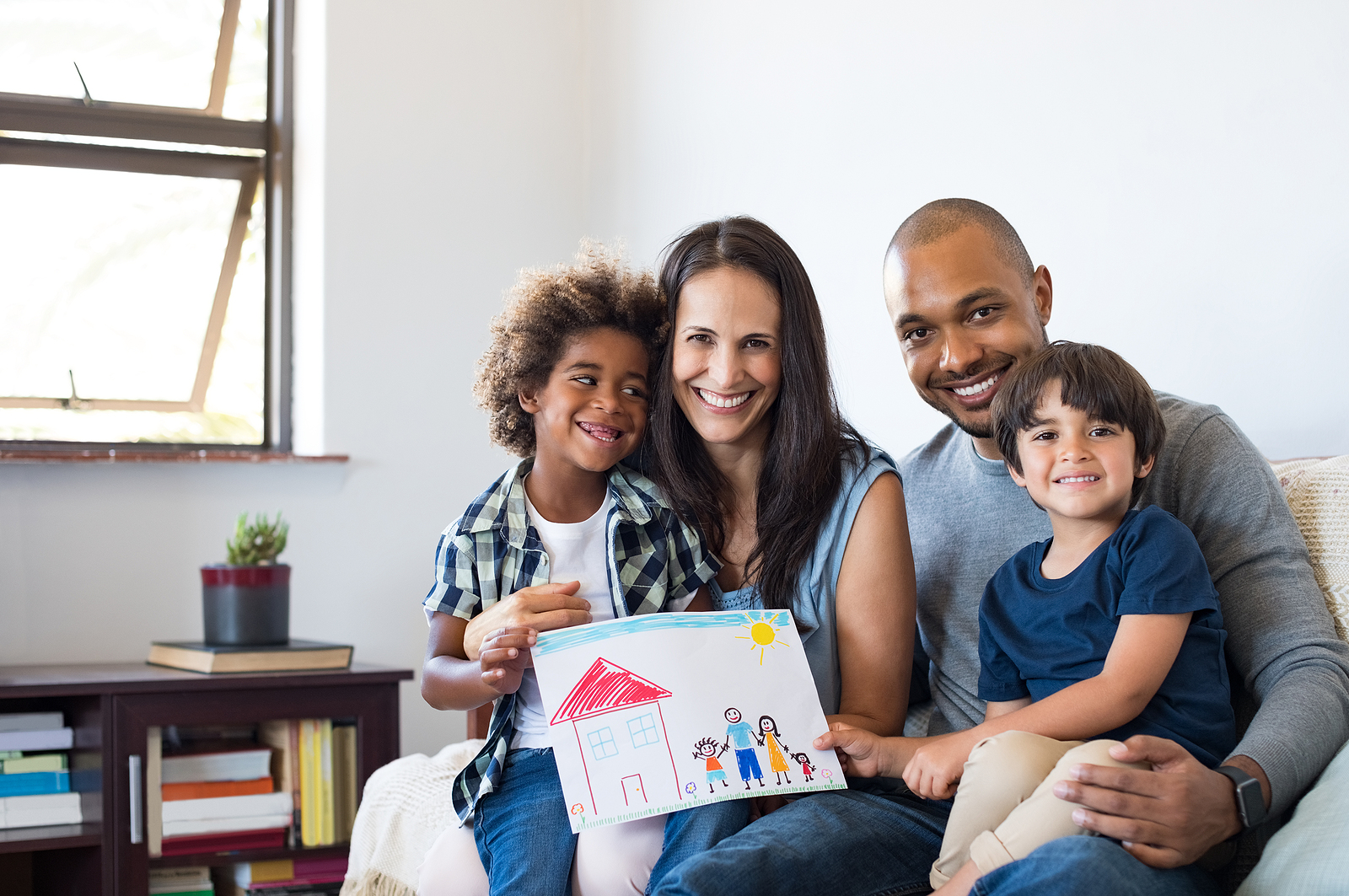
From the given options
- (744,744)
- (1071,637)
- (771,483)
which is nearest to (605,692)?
(744,744)

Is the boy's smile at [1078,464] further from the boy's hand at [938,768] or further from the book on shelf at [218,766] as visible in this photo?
the book on shelf at [218,766]

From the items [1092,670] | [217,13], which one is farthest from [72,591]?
[1092,670]

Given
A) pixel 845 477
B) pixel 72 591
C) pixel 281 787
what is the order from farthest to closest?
pixel 72 591, pixel 281 787, pixel 845 477

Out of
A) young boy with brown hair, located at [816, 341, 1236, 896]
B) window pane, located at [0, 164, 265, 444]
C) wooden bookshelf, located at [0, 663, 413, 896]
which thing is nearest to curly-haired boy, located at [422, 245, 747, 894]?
young boy with brown hair, located at [816, 341, 1236, 896]

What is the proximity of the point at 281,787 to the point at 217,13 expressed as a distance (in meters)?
2.04

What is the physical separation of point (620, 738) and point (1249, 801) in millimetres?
594

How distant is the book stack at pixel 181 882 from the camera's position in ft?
7.14

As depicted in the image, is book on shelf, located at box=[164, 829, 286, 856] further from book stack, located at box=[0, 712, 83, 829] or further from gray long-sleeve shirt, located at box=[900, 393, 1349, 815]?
gray long-sleeve shirt, located at box=[900, 393, 1349, 815]

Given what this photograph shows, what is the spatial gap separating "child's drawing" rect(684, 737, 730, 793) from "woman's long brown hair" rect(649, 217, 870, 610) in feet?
0.79

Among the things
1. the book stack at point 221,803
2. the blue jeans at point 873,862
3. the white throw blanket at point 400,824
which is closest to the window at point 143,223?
the book stack at point 221,803

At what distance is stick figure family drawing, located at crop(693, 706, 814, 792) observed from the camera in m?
1.22

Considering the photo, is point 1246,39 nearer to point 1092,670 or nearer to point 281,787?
point 1092,670

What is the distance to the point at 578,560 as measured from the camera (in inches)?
59.2

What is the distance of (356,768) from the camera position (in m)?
2.31
